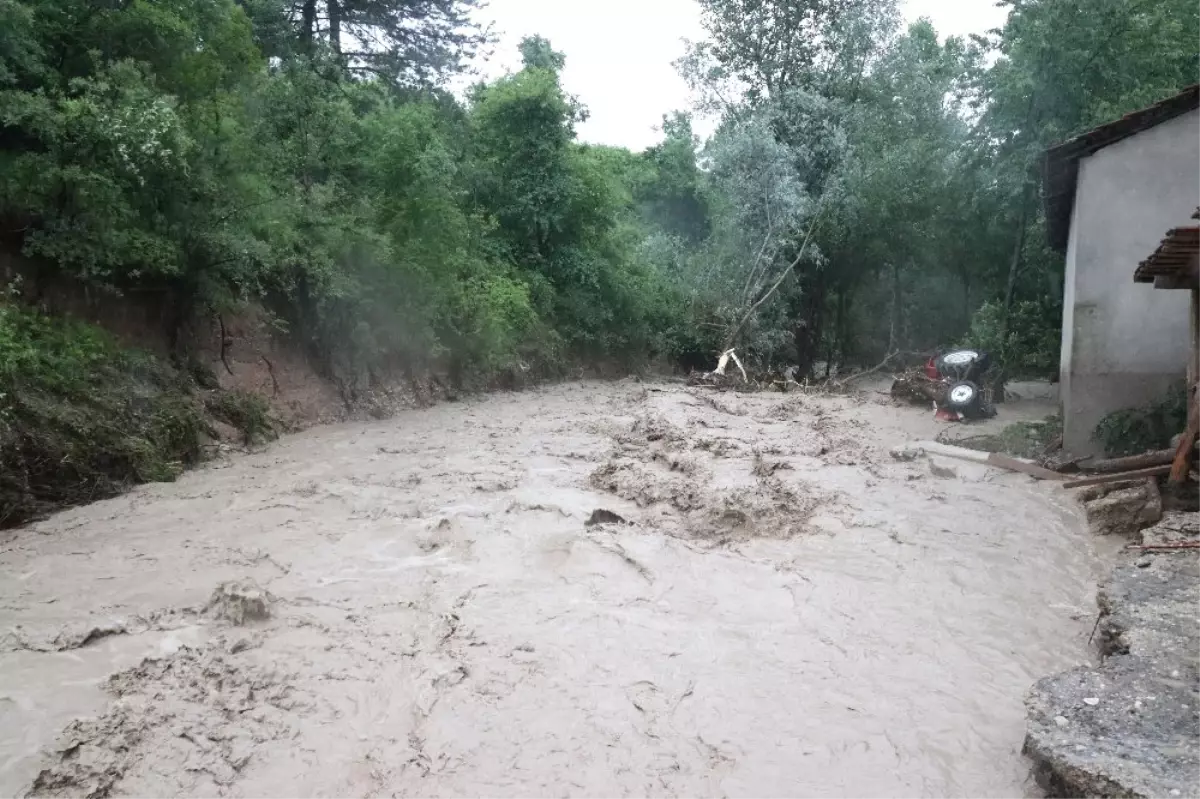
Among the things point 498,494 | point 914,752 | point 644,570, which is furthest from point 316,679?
point 498,494

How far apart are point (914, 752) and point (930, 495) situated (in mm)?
5683

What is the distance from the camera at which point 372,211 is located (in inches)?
563

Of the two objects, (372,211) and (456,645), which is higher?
(372,211)

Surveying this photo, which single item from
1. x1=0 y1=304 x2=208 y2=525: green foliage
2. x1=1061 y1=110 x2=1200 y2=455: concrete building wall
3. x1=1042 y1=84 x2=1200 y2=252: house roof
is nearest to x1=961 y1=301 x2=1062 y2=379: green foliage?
x1=1042 y1=84 x2=1200 y2=252: house roof

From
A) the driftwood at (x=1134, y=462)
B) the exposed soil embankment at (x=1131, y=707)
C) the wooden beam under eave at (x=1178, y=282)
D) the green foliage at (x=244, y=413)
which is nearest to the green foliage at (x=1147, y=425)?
the driftwood at (x=1134, y=462)

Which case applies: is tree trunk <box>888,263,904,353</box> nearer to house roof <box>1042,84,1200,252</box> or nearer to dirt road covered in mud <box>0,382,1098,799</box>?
house roof <box>1042,84,1200,252</box>

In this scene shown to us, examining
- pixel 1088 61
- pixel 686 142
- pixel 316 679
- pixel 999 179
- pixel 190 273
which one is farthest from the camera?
pixel 686 142

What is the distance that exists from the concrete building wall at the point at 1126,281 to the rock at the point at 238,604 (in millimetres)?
9880

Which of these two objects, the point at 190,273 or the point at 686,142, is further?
the point at 686,142

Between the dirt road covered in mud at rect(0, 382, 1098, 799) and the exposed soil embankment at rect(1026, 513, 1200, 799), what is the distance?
0.33 meters

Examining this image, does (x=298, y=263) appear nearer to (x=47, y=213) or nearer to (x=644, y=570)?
(x=47, y=213)

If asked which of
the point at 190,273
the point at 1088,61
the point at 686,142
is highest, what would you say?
the point at 686,142

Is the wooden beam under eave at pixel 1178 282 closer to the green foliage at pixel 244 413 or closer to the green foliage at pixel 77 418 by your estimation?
the green foliage at pixel 77 418

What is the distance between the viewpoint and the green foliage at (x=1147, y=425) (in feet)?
31.0
